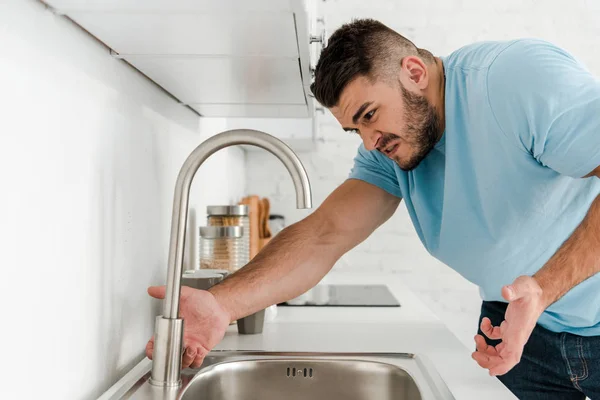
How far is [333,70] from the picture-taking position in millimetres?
1102

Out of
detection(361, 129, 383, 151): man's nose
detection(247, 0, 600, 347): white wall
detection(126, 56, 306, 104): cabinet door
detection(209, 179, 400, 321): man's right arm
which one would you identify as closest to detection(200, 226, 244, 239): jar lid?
detection(209, 179, 400, 321): man's right arm

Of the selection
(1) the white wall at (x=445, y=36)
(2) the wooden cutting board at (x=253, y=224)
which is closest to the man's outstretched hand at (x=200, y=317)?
(2) the wooden cutting board at (x=253, y=224)

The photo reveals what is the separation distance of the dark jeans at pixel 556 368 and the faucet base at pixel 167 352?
85 cm

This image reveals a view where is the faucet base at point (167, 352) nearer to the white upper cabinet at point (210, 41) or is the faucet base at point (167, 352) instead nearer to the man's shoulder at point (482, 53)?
the white upper cabinet at point (210, 41)

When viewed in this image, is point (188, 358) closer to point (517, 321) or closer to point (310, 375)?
point (310, 375)

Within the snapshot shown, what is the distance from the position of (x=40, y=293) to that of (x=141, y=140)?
462 millimetres

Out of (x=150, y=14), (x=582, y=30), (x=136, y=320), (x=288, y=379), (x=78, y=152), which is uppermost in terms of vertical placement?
(x=582, y=30)

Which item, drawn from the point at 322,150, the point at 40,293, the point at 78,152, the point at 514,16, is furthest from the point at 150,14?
the point at 514,16

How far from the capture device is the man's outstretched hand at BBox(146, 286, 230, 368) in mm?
1001

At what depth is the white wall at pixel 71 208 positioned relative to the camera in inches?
24.3

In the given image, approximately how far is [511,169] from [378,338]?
443mm

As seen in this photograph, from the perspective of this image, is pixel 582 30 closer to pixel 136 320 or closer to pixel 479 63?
pixel 479 63

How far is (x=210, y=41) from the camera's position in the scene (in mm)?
865

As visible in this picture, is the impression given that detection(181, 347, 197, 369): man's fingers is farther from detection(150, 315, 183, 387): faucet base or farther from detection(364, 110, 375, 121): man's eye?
detection(364, 110, 375, 121): man's eye
